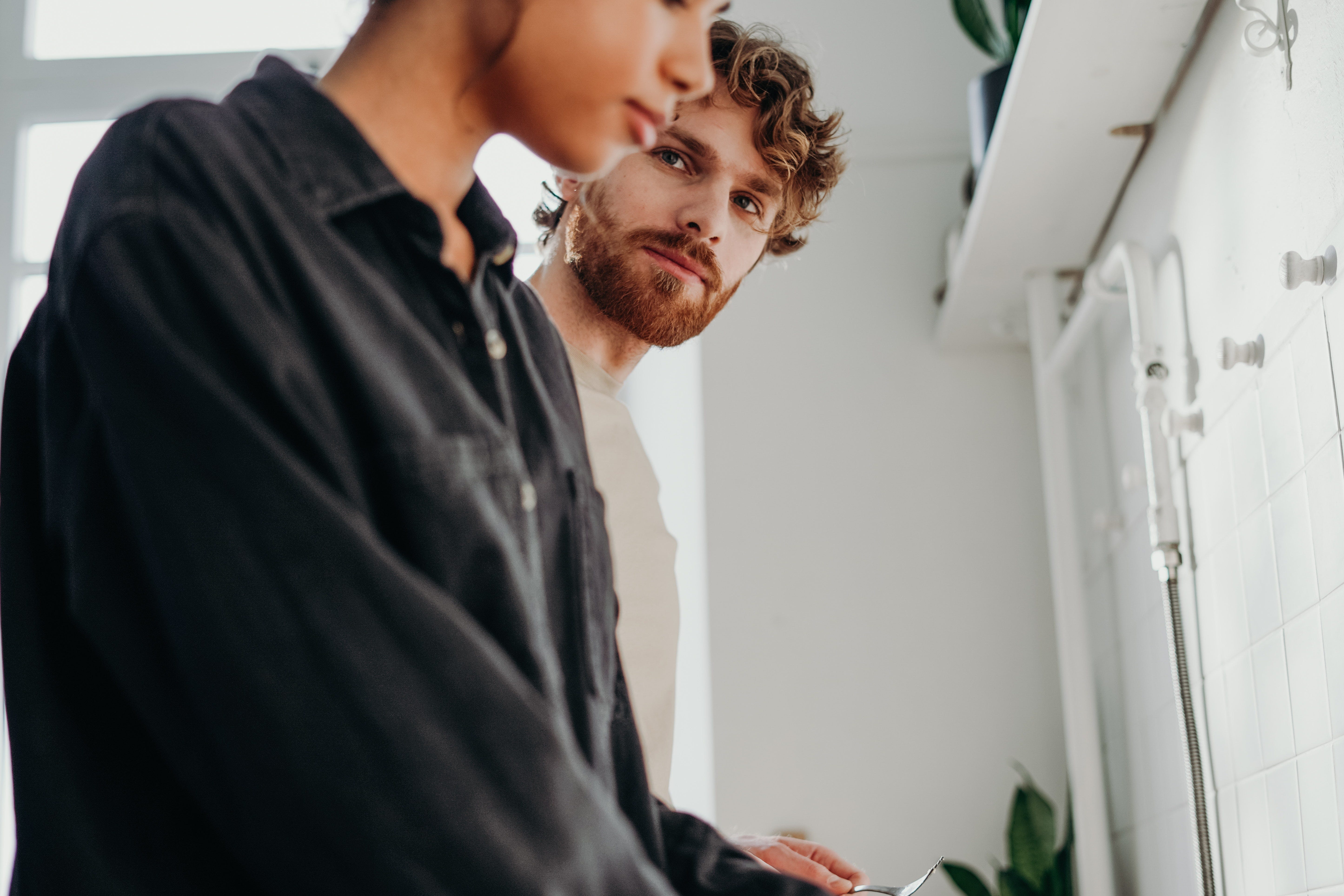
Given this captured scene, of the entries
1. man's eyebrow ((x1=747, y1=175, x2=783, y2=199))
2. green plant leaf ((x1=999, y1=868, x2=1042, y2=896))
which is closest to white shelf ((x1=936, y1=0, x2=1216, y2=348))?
man's eyebrow ((x1=747, y1=175, x2=783, y2=199))

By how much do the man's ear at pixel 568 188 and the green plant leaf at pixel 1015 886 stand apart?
137 centimetres

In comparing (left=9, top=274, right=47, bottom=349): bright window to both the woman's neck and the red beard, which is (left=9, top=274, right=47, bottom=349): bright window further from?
the woman's neck

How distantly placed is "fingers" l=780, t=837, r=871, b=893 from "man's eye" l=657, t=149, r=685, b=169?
73cm

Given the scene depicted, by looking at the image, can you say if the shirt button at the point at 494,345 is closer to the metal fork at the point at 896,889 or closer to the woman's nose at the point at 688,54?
the woman's nose at the point at 688,54

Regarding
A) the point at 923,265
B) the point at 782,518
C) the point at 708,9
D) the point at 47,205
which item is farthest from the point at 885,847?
the point at 47,205

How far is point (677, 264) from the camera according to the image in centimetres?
136

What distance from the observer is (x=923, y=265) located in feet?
8.45

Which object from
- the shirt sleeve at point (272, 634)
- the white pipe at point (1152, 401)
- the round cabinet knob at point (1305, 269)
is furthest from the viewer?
the white pipe at point (1152, 401)

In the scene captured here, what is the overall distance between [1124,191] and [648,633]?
132cm

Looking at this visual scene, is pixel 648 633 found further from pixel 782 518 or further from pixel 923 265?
pixel 923 265

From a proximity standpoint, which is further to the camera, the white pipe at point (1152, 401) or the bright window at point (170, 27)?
the bright window at point (170, 27)

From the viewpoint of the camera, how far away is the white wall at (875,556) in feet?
7.61

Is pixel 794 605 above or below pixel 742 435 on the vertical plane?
below

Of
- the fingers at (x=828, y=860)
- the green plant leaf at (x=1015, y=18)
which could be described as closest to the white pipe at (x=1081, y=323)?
the green plant leaf at (x=1015, y=18)
